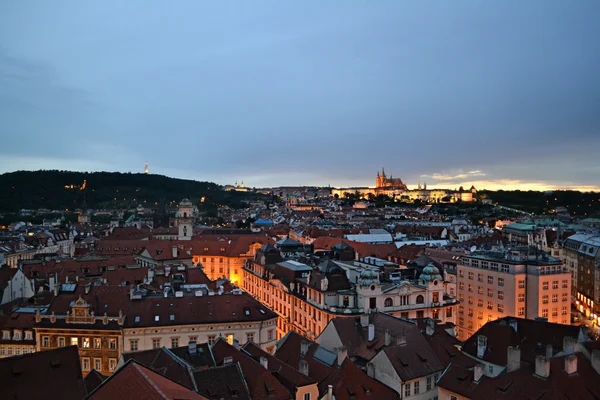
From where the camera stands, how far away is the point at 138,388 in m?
17.7

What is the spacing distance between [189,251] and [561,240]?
262ft

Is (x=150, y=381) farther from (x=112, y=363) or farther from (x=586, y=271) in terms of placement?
(x=586, y=271)

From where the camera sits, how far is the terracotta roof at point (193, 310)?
146 feet

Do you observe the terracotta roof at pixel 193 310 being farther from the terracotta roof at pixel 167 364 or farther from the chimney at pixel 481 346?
the chimney at pixel 481 346

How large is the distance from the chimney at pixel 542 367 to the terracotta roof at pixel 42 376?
2596cm

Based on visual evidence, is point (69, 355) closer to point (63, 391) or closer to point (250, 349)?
point (63, 391)

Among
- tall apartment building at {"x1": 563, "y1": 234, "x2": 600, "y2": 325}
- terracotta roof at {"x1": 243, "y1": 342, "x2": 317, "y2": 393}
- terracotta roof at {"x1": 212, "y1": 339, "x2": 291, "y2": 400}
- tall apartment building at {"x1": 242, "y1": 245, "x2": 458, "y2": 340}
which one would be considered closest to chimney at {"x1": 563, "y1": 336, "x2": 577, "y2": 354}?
terracotta roof at {"x1": 243, "y1": 342, "x2": 317, "y2": 393}

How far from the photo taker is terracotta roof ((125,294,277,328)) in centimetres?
4444

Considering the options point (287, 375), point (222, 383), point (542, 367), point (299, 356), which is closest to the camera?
point (222, 383)

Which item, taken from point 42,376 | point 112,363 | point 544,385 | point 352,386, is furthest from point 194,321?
point 544,385

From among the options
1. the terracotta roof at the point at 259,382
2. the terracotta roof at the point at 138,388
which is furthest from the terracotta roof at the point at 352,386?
the terracotta roof at the point at 138,388

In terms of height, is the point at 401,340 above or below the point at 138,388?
below

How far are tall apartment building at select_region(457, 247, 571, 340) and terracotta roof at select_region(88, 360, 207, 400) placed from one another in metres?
49.8

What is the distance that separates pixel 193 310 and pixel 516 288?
126 ft
